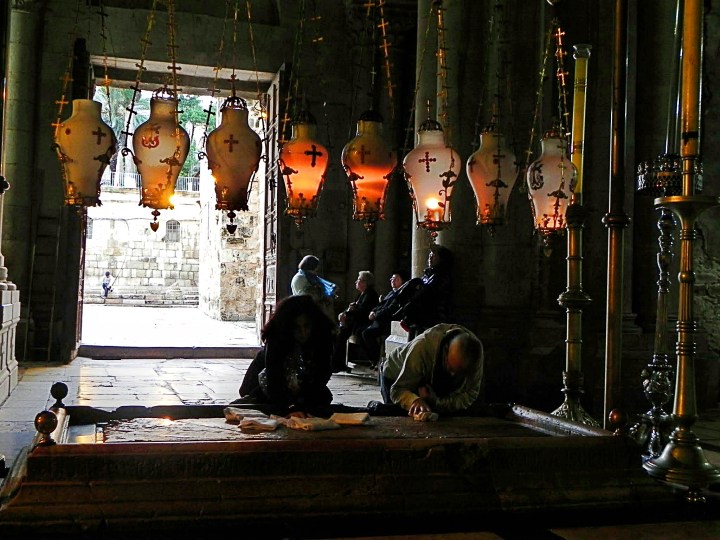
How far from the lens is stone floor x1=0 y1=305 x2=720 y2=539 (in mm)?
3781

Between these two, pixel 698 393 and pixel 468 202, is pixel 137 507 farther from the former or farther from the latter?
pixel 698 393

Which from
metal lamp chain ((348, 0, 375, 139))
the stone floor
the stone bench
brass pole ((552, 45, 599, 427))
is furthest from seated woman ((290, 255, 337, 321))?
brass pole ((552, 45, 599, 427))

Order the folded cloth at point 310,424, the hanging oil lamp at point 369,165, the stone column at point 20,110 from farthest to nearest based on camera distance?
1. the stone column at point 20,110
2. the hanging oil lamp at point 369,165
3. the folded cloth at point 310,424

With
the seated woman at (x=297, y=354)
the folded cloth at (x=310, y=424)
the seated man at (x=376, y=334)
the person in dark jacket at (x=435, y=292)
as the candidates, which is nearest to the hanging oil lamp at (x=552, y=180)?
the seated woman at (x=297, y=354)

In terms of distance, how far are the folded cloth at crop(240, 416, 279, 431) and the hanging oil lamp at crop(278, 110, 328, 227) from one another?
1207 millimetres

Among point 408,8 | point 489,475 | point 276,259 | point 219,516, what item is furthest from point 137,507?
point 408,8

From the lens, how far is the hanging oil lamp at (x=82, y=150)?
4023 mm

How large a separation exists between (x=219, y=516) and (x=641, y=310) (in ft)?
21.4

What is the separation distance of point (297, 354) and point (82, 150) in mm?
1937

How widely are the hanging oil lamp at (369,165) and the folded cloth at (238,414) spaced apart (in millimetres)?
1293

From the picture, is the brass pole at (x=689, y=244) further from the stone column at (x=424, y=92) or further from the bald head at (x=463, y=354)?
the stone column at (x=424, y=92)

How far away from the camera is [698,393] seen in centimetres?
838

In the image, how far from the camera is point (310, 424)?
4035 mm

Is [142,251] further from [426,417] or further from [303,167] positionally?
[426,417]
